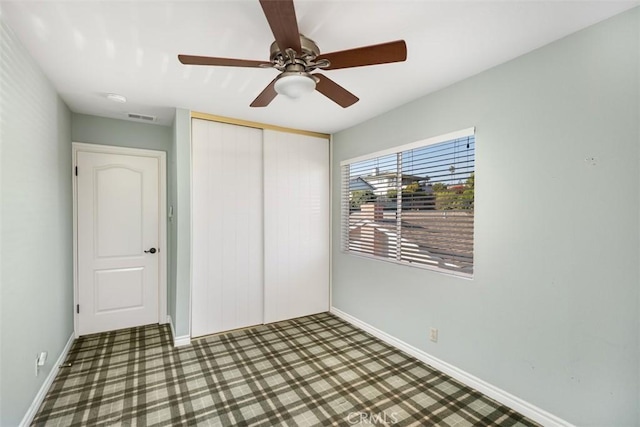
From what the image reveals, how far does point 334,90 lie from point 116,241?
3085 millimetres

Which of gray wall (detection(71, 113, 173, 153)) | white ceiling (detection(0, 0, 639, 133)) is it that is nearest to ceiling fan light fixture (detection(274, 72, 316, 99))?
white ceiling (detection(0, 0, 639, 133))

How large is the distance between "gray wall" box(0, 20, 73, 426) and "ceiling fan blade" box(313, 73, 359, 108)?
1.72 meters

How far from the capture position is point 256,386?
2.36m

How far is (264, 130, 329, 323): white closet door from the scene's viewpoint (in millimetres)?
3598

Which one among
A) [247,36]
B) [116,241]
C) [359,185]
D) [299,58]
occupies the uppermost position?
[247,36]

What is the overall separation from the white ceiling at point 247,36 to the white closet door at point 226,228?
76cm

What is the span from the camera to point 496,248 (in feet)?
7.02

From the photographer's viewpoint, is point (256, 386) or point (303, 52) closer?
point (303, 52)

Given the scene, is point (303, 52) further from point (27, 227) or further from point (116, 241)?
point (116, 241)

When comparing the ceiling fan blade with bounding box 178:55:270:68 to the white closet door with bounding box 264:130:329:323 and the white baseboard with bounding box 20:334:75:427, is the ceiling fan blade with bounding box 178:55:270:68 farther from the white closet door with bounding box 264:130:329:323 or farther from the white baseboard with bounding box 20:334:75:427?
the white baseboard with bounding box 20:334:75:427

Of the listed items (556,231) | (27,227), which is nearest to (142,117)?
(27,227)

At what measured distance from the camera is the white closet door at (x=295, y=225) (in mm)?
3598

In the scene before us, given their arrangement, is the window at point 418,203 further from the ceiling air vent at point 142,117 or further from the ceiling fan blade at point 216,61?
the ceiling air vent at point 142,117

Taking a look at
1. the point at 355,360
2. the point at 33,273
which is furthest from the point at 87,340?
Result: the point at 355,360
